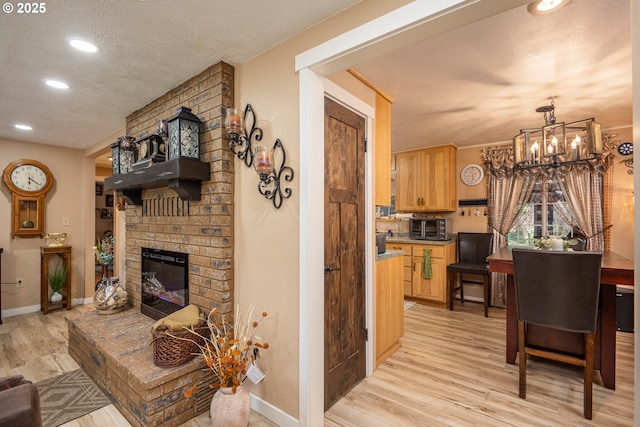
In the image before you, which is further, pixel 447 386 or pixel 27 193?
pixel 27 193

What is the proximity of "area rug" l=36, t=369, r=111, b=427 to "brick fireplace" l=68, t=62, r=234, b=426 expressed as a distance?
0.07 metres

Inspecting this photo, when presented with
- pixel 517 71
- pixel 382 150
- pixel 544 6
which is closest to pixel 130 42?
pixel 382 150

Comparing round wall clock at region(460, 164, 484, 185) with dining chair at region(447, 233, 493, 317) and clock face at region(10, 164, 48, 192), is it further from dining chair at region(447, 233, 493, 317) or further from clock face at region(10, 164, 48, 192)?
clock face at region(10, 164, 48, 192)

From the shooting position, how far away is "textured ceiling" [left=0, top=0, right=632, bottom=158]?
1624 millimetres

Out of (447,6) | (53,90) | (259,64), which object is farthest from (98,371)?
(447,6)

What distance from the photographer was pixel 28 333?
341 centimetres

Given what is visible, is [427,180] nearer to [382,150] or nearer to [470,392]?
[382,150]

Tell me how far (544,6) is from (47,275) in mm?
5855

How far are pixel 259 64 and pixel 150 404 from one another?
87.0 inches

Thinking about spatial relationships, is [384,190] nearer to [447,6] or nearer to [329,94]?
A: [329,94]

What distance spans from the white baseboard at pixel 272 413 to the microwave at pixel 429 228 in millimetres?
3535

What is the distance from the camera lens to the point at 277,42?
1.88 meters

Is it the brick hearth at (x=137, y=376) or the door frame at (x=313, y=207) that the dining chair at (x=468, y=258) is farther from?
the brick hearth at (x=137, y=376)

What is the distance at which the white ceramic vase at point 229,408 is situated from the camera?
5.45ft
